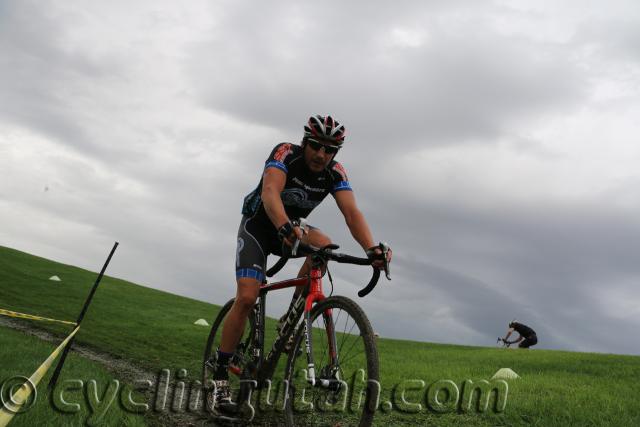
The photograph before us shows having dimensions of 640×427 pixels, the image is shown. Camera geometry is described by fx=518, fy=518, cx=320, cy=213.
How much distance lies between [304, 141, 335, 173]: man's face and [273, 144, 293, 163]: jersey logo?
0.66ft

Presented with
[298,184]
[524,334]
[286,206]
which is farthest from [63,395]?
[524,334]

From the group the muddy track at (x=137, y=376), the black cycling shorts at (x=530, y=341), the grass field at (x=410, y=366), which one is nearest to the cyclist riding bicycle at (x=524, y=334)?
the black cycling shorts at (x=530, y=341)

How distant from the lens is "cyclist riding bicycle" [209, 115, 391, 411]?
18.6ft

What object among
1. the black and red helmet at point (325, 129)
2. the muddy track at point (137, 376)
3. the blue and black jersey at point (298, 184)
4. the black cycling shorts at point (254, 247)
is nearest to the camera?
the black and red helmet at point (325, 129)

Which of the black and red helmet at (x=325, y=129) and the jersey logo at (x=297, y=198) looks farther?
the jersey logo at (x=297, y=198)

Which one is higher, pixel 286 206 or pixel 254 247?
pixel 286 206

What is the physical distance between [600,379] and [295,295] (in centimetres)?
699

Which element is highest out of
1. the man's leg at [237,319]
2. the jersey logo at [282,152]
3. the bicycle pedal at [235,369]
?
the jersey logo at [282,152]

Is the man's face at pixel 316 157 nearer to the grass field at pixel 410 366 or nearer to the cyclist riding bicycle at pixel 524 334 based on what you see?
the grass field at pixel 410 366

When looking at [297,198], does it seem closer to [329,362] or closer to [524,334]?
[329,362]

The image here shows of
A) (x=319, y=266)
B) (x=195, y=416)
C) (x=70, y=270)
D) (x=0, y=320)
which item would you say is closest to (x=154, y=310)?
(x=0, y=320)

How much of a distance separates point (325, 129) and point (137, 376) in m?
5.72

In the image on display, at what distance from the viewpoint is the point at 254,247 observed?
241 inches

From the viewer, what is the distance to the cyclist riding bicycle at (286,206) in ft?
18.6
